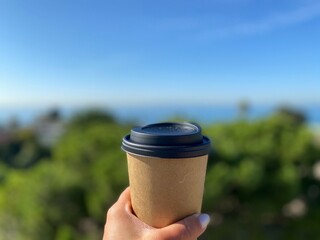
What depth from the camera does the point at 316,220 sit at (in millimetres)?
4922

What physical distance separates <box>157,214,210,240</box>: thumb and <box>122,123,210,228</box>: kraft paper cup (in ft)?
0.06

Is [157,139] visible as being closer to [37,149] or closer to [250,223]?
[250,223]

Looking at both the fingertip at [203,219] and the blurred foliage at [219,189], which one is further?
the blurred foliage at [219,189]

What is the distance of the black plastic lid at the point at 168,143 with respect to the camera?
548 mm

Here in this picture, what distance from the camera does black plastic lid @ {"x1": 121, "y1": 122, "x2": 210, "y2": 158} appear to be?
548 mm

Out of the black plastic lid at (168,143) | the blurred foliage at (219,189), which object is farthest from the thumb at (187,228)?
the blurred foliage at (219,189)

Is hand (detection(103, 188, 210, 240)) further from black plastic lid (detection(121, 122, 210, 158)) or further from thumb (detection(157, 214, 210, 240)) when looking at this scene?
black plastic lid (detection(121, 122, 210, 158))

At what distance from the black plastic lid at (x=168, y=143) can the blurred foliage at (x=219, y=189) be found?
3.49m

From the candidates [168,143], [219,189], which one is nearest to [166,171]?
[168,143]

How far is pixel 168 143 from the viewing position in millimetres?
552

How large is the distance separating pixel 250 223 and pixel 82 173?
225 cm

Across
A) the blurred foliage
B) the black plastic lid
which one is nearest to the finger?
the black plastic lid

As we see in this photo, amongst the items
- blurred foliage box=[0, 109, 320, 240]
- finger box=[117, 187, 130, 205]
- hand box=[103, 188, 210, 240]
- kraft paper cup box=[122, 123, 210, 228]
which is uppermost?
kraft paper cup box=[122, 123, 210, 228]

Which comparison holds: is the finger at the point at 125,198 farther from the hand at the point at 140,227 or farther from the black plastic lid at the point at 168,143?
the black plastic lid at the point at 168,143
